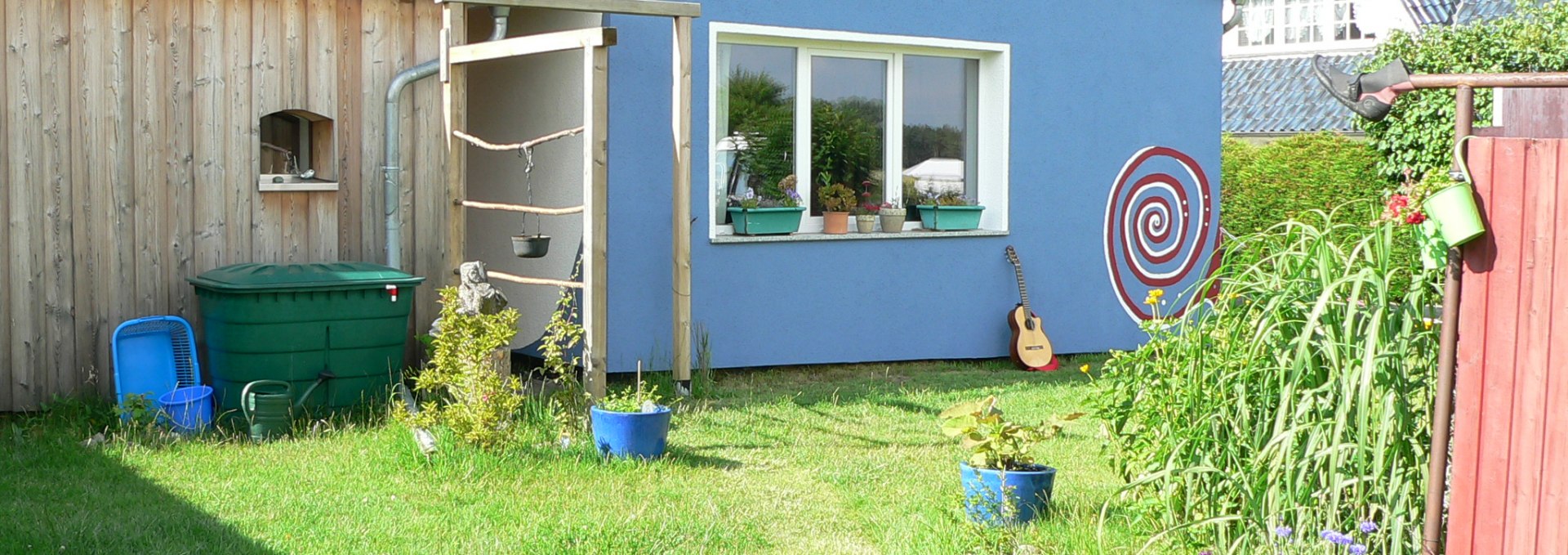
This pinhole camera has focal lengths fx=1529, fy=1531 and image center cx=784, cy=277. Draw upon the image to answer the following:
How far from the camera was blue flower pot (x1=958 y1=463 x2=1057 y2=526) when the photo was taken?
4984 millimetres

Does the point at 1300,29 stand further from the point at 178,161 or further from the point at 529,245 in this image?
the point at 178,161

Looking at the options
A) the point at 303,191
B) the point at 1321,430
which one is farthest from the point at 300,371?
the point at 1321,430

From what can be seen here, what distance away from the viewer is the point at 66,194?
7113 millimetres

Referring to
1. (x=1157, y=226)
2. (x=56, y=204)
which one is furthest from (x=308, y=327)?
(x=1157, y=226)

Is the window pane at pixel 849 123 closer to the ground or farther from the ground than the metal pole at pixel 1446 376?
farther from the ground

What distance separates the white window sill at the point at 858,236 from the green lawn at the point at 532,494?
161 cm

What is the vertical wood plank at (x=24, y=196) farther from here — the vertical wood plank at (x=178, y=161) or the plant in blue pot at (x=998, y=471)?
the plant in blue pot at (x=998, y=471)

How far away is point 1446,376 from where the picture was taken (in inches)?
148

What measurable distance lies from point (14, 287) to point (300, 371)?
4.36 ft

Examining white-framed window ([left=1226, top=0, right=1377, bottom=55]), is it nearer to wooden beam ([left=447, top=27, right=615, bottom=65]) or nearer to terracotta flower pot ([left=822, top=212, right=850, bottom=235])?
terracotta flower pot ([left=822, top=212, right=850, bottom=235])

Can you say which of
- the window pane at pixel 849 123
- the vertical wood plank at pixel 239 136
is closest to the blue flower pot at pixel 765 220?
the window pane at pixel 849 123

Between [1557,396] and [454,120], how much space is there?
18.5 feet

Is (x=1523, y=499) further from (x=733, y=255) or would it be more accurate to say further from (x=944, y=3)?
(x=944, y=3)

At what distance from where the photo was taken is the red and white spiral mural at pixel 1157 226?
10578 mm
